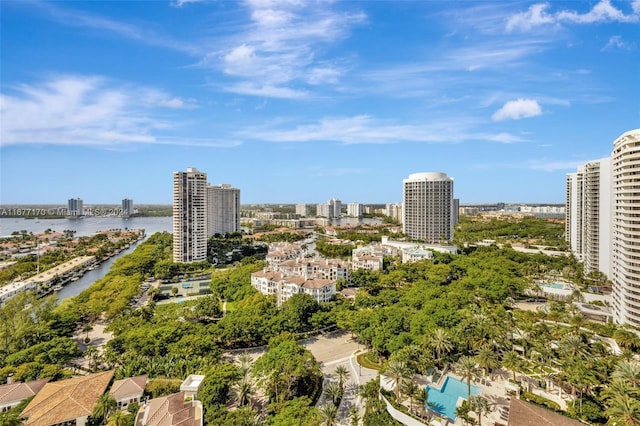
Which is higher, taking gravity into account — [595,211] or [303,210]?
[595,211]

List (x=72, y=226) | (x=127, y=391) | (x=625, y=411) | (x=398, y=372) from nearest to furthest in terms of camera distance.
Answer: (x=625, y=411) → (x=398, y=372) → (x=127, y=391) → (x=72, y=226)

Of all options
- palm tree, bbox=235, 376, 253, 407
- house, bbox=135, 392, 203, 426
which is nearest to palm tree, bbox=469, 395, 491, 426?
palm tree, bbox=235, 376, 253, 407

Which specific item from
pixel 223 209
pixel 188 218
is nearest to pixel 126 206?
pixel 223 209

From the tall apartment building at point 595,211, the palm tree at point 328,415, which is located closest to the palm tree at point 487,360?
the palm tree at point 328,415

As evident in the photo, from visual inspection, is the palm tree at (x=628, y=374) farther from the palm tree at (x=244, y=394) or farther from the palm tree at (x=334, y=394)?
the palm tree at (x=244, y=394)

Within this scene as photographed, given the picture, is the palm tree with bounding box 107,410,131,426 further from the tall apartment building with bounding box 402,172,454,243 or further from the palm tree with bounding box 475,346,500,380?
the tall apartment building with bounding box 402,172,454,243

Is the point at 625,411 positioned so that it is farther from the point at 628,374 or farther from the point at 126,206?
the point at 126,206

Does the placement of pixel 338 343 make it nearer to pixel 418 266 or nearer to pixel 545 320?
pixel 545 320
